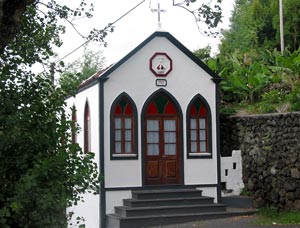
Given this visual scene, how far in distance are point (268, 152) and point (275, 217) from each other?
2.08 metres

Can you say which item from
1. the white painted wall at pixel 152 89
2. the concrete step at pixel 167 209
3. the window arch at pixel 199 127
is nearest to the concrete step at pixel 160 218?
the concrete step at pixel 167 209

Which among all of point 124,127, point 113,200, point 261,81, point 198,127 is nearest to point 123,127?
point 124,127

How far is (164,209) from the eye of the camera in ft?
51.5

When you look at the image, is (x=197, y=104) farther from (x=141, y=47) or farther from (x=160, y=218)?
(x=160, y=218)

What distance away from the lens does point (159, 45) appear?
1711cm

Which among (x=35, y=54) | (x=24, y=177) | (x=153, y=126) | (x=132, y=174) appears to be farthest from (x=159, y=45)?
(x=24, y=177)

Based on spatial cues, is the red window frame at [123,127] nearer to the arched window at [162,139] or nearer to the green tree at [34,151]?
the arched window at [162,139]

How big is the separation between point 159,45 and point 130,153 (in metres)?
3.10

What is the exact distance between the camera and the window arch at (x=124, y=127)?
54.2 feet

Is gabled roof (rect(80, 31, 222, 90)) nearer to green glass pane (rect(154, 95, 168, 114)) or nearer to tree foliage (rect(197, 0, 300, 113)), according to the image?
green glass pane (rect(154, 95, 168, 114))

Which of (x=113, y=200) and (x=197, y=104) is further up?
(x=197, y=104)

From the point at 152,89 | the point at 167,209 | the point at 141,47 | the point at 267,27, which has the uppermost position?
the point at 267,27

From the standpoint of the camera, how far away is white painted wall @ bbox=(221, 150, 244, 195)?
18.0 metres

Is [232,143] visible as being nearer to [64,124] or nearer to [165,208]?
[165,208]
